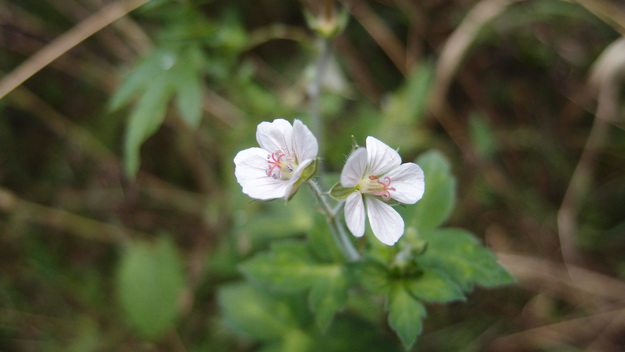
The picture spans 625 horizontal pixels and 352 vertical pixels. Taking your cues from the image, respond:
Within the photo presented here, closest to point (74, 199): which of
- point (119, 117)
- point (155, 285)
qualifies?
point (119, 117)

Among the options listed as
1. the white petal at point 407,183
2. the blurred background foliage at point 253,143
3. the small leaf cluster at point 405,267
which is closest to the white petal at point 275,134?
the white petal at point 407,183

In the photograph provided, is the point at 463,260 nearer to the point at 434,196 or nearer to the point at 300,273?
the point at 434,196

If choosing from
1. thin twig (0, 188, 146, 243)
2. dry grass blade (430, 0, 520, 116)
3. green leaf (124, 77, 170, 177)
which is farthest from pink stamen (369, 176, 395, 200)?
thin twig (0, 188, 146, 243)

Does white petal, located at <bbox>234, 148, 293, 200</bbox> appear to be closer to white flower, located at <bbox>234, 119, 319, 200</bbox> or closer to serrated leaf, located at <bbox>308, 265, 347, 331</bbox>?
white flower, located at <bbox>234, 119, 319, 200</bbox>

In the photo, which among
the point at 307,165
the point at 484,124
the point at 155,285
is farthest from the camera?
the point at 484,124

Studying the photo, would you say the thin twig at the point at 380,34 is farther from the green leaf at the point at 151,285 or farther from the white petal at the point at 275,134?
the white petal at the point at 275,134

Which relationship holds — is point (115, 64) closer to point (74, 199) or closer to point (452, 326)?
point (74, 199)
